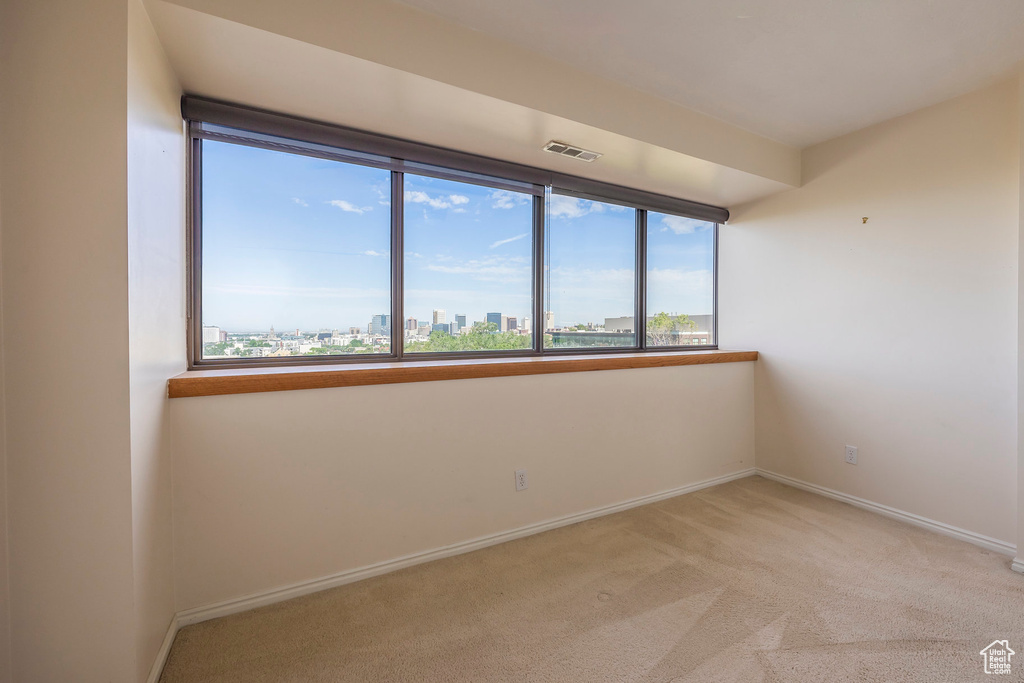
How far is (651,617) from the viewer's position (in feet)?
5.65

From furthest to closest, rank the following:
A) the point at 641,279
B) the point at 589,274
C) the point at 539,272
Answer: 1. the point at 641,279
2. the point at 589,274
3. the point at 539,272

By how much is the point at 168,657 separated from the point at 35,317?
3.92 feet

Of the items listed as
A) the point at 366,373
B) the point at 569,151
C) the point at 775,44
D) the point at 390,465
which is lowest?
the point at 390,465

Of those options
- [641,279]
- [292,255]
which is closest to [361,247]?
[292,255]

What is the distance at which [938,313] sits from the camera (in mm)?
2477

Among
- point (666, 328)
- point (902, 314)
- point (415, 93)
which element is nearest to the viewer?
point (415, 93)

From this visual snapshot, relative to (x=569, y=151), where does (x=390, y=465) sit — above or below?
below

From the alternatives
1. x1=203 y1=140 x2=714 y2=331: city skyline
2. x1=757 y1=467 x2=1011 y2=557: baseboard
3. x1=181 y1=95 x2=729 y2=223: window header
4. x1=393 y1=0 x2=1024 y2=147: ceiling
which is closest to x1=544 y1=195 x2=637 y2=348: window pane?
x1=203 y1=140 x2=714 y2=331: city skyline

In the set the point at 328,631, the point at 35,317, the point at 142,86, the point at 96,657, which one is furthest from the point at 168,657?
the point at 142,86

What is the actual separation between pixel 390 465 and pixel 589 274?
6.39 ft

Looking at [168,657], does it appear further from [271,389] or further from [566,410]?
[566,410]

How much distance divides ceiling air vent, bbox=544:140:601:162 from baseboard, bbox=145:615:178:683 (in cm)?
267

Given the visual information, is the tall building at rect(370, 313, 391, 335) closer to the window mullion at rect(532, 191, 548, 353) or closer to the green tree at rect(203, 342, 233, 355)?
the green tree at rect(203, 342, 233, 355)

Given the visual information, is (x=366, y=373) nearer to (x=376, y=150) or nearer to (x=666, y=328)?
(x=376, y=150)
